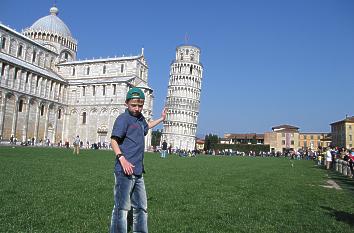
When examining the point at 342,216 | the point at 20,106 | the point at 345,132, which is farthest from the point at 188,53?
the point at 342,216

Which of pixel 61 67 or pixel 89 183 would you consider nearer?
pixel 89 183

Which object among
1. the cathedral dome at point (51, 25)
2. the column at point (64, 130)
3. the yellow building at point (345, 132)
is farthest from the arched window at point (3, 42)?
the yellow building at point (345, 132)

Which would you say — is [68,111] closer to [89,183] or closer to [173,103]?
[173,103]

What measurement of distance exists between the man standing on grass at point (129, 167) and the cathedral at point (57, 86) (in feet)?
143

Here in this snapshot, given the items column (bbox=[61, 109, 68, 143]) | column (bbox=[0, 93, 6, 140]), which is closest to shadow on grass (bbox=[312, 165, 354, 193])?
column (bbox=[0, 93, 6, 140])

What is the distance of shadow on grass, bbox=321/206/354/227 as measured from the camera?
5371 mm

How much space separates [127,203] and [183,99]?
265 feet

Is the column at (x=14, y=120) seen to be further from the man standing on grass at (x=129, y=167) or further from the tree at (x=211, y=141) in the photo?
the tree at (x=211, y=141)

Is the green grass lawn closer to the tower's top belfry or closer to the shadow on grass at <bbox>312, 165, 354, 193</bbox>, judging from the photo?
the shadow on grass at <bbox>312, 165, 354, 193</bbox>

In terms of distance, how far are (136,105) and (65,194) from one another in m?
3.50

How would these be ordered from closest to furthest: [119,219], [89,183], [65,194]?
[119,219] < [65,194] < [89,183]

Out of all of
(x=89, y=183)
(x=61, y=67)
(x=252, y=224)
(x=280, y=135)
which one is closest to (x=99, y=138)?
(x=61, y=67)

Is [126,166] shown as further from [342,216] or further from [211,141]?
[211,141]

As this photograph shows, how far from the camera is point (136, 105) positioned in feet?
12.2
